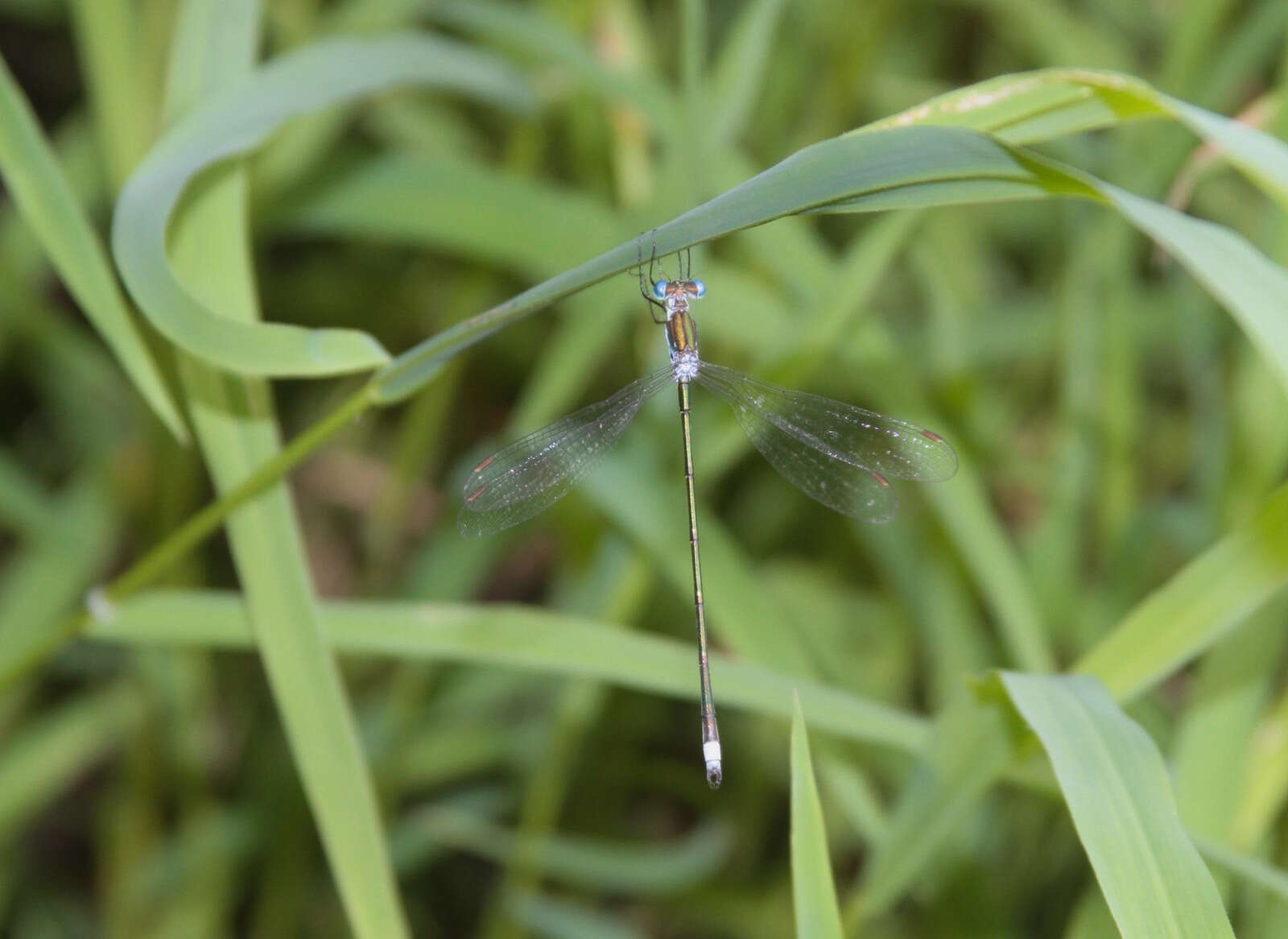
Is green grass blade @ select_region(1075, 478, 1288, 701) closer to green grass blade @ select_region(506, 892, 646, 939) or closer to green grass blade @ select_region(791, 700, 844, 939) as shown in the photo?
green grass blade @ select_region(791, 700, 844, 939)

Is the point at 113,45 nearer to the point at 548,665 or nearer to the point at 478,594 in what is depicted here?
the point at 548,665

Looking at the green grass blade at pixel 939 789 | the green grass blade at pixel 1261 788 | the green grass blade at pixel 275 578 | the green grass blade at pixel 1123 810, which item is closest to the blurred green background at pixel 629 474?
the green grass blade at pixel 1261 788

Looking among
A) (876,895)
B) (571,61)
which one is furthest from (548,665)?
(571,61)

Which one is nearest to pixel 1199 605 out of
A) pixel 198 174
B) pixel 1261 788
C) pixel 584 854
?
pixel 1261 788

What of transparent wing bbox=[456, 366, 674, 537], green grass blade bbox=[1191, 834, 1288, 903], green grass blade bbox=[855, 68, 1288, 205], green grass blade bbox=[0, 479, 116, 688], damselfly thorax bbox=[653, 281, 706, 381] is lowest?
green grass blade bbox=[1191, 834, 1288, 903]

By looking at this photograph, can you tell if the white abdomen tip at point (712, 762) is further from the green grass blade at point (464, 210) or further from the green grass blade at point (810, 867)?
the green grass blade at point (464, 210)

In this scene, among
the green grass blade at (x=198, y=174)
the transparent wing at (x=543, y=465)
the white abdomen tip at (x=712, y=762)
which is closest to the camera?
the green grass blade at (x=198, y=174)

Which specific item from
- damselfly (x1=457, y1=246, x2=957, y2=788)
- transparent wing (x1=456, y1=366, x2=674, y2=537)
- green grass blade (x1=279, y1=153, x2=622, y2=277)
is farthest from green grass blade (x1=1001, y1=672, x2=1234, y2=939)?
green grass blade (x1=279, y1=153, x2=622, y2=277)
